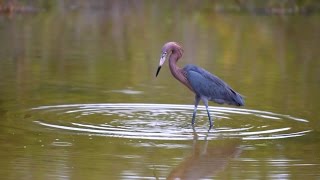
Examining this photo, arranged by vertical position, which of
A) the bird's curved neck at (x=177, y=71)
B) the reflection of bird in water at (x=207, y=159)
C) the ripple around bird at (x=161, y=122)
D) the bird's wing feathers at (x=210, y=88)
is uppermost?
the bird's curved neck at (x=177, y=71)

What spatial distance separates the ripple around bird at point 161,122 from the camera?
11.0 m

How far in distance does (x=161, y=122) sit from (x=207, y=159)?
6.74 feet

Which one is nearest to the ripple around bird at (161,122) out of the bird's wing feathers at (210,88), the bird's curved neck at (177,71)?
the bird's wing feathers at (210,88)

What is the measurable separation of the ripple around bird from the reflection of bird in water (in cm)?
37

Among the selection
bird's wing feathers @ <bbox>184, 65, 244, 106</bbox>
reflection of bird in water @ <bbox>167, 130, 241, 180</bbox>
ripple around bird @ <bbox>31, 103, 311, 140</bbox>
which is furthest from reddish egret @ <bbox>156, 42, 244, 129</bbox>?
reflection of bird in water @ <bbox>167, 130, 241, 180</bbox>

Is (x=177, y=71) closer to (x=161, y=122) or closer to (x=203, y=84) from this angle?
(x=203, y=84)

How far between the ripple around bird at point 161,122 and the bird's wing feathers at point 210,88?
312mm

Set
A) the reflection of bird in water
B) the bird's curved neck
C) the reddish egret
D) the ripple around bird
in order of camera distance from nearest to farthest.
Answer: the reflection of bird in water → the ripple around bird → the reddish egret → the bird's curved neck

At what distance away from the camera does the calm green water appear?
933 cm

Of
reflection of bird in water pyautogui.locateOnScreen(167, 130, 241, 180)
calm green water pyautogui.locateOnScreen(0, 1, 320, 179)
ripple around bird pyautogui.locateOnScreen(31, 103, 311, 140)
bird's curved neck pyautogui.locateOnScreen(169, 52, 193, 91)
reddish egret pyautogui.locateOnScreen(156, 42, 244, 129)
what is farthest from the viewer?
bird's curved neck pyautogui.locateOnScreen(169, 52, 193, 91)

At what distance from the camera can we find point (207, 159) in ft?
32.3

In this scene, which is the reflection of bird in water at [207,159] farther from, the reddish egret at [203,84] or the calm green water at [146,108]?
the reddish egret at [203,84]

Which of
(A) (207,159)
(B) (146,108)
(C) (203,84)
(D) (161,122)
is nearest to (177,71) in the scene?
(C) (203,84)

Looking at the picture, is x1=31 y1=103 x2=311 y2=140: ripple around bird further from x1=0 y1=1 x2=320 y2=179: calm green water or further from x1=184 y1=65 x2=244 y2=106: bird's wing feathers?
x1=184 y1=65 x2=244 y2=106: bird's wing feathers
